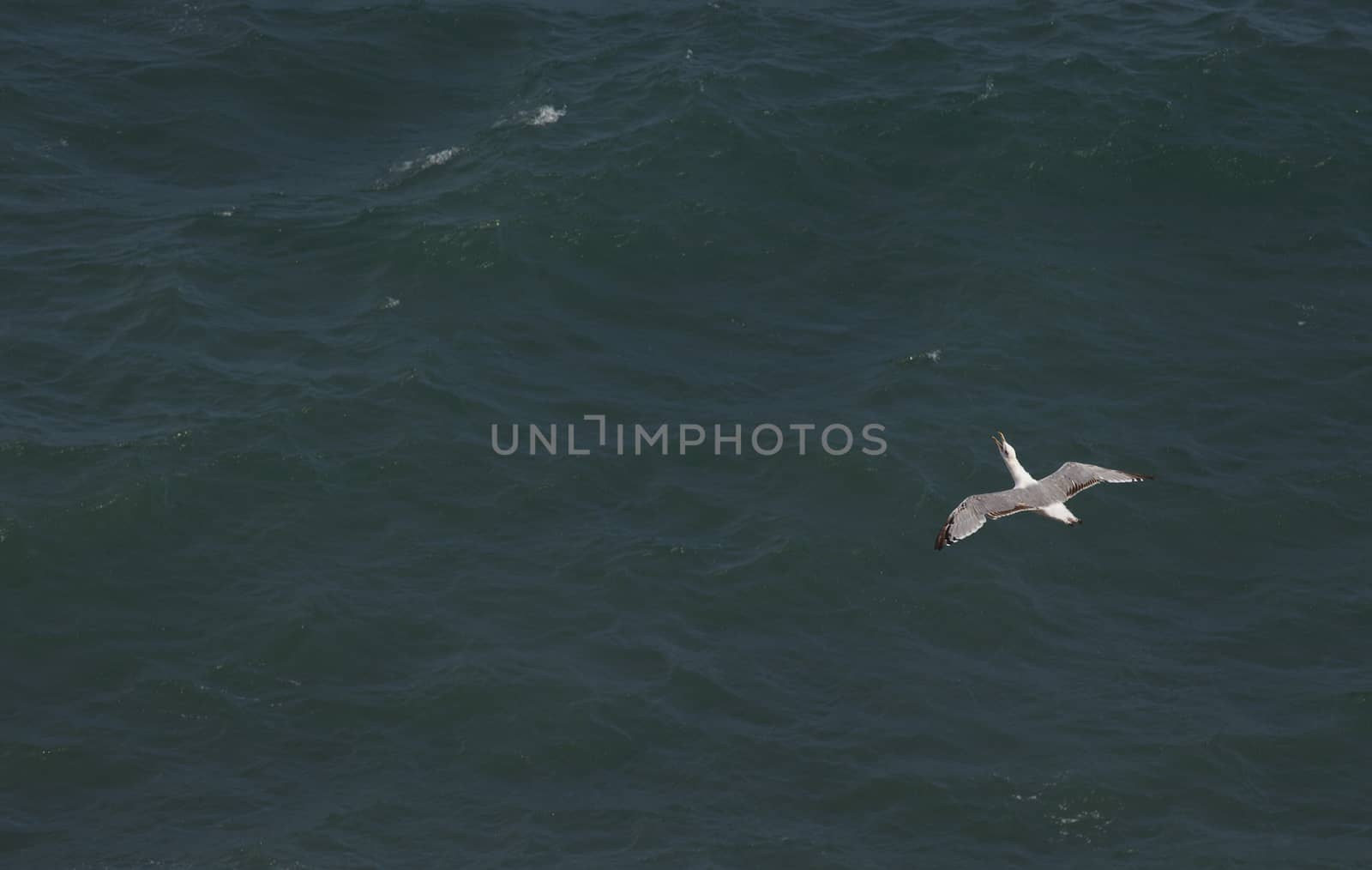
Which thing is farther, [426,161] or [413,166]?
[426,161]

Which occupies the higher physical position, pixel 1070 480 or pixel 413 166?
pixel 413 166

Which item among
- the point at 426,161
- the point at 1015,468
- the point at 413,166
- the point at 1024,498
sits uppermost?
the point at 426,161

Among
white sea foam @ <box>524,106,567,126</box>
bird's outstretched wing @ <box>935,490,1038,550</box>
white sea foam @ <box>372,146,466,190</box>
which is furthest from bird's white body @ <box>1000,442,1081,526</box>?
white sea foam @ <box>372,146,466,190</box>

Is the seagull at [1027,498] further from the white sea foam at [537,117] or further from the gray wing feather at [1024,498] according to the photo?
the white sea foam at [537,117]

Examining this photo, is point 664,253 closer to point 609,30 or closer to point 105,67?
point 609,30

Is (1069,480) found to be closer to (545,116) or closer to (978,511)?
(978,511)

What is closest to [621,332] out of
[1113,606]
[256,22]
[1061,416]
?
[1061,416]

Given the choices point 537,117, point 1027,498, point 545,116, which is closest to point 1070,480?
point 1027,498
